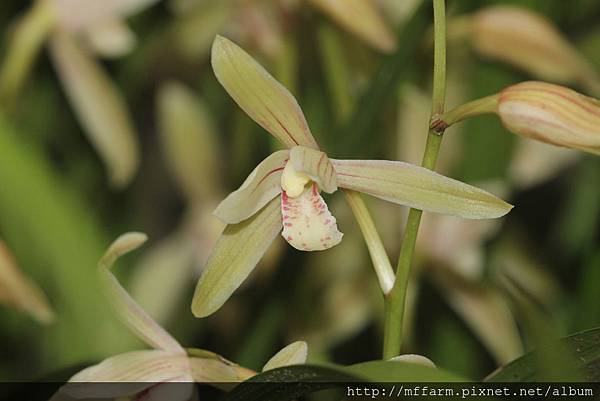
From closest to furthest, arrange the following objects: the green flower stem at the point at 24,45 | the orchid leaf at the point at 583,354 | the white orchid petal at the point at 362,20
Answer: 1. the orchid leaf at the point at 583,354
2. the white orchid petal at the point at 362,20
3. the green flower stem at the point at 24,45

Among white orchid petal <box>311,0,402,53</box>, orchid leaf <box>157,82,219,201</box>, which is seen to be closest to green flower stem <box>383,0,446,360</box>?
white orchid petal <box>311,0,402,53</box>

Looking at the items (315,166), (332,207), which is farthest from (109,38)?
(315,166)

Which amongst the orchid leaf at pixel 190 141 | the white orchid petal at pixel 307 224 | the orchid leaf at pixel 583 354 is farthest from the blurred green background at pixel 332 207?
the orchid leaf at pixel 583 354

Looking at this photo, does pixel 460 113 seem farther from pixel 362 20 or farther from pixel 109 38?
pixel 109 38

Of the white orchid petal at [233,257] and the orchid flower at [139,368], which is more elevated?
the white orchid petal at [233,257]

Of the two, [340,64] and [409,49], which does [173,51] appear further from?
[409,49]

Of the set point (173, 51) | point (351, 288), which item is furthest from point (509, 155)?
point (173, 51)

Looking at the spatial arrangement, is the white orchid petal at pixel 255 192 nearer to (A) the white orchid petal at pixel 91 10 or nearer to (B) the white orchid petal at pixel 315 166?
(B) the white orchid petal at pixel 315 166

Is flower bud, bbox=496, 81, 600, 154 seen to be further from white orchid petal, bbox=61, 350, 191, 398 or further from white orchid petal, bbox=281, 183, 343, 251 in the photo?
white orchid petal, bbox=61, 350, 191, 398
